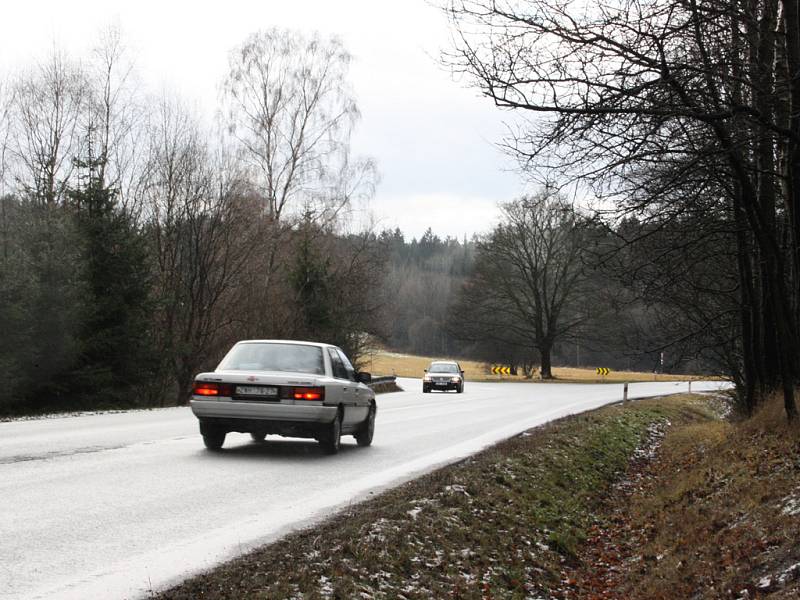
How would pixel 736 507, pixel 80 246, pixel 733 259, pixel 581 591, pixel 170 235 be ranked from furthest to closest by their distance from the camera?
pixel 170 235 → pixel 80 246 → pixel 733 259 → pixel 736 507 → pixel 581 591

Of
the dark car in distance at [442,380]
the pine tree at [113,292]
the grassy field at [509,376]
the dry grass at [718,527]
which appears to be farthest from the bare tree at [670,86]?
the grassy field at [509,376]

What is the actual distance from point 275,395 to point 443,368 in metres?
30.9

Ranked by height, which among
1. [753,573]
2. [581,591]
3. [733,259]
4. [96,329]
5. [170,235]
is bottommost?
[581,591]

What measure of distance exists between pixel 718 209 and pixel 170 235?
82.8 ft

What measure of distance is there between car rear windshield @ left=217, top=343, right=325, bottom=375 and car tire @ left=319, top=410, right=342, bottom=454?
762 millimetres

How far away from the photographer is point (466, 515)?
905cm

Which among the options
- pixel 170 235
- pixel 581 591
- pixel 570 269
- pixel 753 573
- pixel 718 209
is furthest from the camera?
pixel 570 269

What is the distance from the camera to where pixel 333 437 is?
1278 centimetres

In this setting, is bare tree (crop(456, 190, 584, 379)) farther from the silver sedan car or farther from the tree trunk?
the silver sedan car

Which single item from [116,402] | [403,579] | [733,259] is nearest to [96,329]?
[116,402]

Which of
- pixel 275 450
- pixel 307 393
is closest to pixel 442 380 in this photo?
pixel 275 450

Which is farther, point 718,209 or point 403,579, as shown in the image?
point 718,209

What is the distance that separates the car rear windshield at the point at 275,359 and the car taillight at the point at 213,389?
523 millimetres

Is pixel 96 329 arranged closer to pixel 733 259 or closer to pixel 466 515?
pixel 733 259
